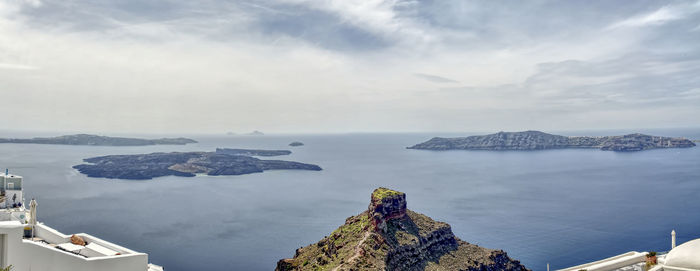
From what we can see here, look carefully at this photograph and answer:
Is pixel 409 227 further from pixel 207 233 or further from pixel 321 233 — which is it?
pixel 207 233

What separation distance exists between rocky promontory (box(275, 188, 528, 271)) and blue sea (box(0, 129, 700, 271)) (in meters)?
27.2

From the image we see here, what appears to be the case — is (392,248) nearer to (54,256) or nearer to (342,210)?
(54,256)

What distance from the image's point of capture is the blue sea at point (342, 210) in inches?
3329

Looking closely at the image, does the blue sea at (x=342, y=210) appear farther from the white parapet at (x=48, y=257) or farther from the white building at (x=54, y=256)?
the white parapet at (x=48, y=257)

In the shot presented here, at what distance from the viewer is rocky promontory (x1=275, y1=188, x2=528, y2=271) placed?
42.7 m

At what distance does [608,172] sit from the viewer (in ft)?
637

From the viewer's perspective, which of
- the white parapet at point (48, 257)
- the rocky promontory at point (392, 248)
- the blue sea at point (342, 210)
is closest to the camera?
the white parapet at point (48, 257)

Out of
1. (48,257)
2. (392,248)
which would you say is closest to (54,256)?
(48,257)

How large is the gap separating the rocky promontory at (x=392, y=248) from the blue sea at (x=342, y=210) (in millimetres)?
27199

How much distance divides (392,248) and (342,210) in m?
76.8

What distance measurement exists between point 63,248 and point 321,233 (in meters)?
72.5

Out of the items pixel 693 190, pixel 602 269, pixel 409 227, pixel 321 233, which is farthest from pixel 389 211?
pixel 693 190

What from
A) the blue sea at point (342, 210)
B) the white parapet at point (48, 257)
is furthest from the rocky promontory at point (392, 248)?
the blue sea at point (342, 210)

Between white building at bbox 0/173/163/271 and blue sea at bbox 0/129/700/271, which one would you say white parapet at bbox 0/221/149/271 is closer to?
white building at bbox 0/173/163/271
